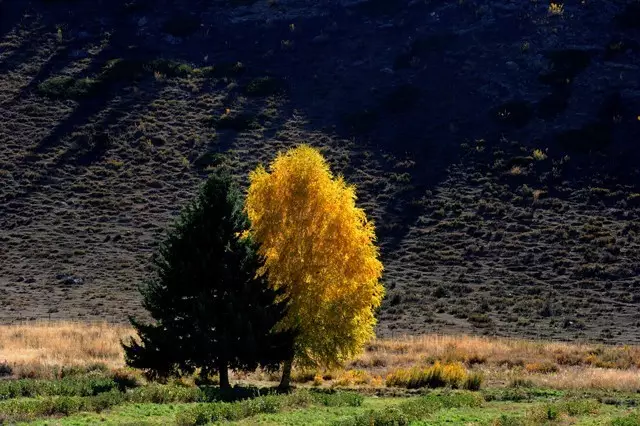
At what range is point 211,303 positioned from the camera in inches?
864

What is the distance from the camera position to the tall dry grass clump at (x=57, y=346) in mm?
25584

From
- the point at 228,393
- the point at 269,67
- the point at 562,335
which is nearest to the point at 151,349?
the point at 228,393

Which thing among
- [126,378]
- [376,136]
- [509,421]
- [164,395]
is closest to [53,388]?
[164,395]

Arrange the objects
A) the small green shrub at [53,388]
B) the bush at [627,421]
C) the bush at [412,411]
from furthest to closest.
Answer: the small green shrub at [53,388], the bush at [412,411], the bush at [627,421]

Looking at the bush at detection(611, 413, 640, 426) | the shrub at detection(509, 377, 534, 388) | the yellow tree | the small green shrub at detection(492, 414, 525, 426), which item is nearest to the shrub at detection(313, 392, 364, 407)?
the yellow tree

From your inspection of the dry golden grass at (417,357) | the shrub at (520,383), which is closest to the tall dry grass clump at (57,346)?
the dry golden grass at (417,357)

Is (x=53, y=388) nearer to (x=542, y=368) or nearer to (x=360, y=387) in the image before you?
(x=360, y=387)

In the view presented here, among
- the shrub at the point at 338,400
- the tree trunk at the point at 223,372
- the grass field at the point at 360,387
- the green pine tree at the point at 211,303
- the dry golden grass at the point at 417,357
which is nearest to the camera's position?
the grass field at the point at 360,387

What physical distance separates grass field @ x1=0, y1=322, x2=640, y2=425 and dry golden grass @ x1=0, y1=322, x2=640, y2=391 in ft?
0.17

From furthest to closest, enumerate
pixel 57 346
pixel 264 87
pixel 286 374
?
pixel 264 87 → pixel 57 346 → pixel 286 374

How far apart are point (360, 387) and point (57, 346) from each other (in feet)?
44.9

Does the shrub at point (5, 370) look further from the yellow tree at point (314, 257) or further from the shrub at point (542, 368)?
the shrub at point (542, 368)

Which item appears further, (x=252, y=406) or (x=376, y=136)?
(x=376, y=136)

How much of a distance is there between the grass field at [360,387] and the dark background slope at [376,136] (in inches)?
267
